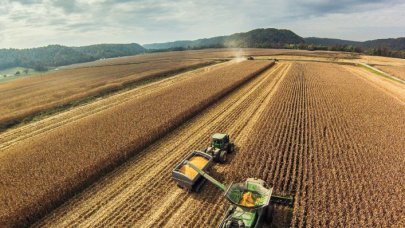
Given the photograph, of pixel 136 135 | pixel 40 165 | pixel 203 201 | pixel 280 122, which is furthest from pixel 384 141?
pixel 40 165

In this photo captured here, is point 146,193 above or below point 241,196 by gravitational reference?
below

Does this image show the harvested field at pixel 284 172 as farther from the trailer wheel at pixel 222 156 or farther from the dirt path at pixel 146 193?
the trailer wheel at pixel 222 156

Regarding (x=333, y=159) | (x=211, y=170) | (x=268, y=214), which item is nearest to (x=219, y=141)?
(x=211, y=170)

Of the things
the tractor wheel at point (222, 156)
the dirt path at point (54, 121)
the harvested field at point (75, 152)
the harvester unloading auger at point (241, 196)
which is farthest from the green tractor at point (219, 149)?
the dirt path at point (54, 121)

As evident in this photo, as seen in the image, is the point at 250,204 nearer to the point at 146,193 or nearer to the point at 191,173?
the point at 191,173

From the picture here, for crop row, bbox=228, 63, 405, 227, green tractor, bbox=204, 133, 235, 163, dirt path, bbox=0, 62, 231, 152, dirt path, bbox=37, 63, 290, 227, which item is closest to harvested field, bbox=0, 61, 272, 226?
dirt path, bbox=37, 63, 290, 227

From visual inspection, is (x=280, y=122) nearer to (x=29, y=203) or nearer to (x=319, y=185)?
(x=319, y=185)
